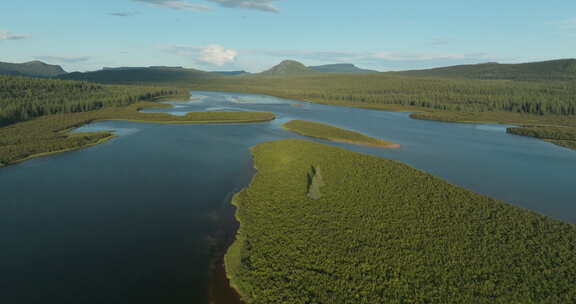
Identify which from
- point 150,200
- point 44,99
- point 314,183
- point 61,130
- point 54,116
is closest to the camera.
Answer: point 150,200

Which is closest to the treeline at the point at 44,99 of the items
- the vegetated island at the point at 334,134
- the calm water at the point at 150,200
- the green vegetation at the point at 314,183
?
the calm water at the point at 150,200

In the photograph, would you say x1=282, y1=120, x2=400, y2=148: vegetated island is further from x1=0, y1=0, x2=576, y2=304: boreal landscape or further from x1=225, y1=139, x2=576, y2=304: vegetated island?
x1=225, y1=139, x2=576, y2=304: vegetated island

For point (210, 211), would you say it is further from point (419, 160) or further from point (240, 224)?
point (419, 160)

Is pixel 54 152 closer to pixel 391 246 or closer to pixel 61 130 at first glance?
pixel 61 130

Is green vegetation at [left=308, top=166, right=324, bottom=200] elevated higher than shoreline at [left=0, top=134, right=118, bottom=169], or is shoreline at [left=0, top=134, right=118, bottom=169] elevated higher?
shoreline at [left=0, top=134, right=118, bottom=169]

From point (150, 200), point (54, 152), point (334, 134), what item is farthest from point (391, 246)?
point (54, 152)

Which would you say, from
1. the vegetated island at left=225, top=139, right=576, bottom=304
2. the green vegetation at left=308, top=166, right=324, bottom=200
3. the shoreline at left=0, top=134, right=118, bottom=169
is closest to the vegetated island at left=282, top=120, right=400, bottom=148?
the green vegetation at left=308, top=166, right=324, bottom=200

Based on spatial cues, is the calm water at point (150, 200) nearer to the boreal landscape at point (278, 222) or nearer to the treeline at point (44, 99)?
the boreal landscape at point (278, 222)

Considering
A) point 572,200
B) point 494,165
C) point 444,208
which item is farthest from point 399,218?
point 494,165
